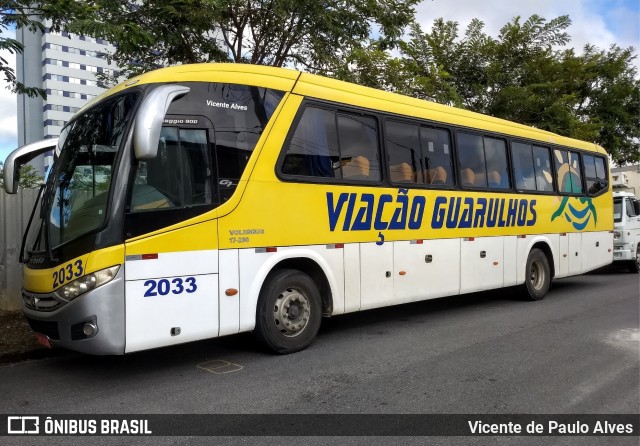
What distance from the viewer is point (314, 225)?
6.31 m

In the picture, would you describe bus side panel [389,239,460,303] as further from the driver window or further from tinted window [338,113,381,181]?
the driver window

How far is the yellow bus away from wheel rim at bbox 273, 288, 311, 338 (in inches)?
0.7

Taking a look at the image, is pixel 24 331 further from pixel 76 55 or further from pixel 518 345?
pixel 76 55

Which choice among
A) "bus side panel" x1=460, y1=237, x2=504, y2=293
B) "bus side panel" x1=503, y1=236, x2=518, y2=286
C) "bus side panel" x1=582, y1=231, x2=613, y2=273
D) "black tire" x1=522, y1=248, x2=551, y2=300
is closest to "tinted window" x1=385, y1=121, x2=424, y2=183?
"bus side panel" x1=460, y1=237, x2=504, y2=293

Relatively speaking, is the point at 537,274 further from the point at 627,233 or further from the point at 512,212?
the point at 627,233

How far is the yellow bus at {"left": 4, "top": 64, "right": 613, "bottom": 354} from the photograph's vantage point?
4.83m

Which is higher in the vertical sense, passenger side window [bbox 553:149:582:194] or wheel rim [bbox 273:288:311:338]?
passenger side window [bbox 553:149:582:194]

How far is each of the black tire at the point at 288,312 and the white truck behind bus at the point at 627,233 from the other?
12.6m

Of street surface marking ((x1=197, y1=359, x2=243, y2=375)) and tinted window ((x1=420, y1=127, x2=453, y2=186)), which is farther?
tinted window ((x1=420, y1=127, x2=453, y2=186))

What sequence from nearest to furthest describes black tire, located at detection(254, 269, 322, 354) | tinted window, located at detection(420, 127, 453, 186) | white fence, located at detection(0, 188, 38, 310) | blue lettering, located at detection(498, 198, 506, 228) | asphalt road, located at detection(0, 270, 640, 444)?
asphalt road, located at detection(0, 270, 640, 444), black tire, located at detection(254, 269, 322, 354), tinted window, located at detection(420, 127, 453, 186), white fence, located at detection(0, 188, 38, 310), blue lettering, located at detection(498, 198, 506, 228)

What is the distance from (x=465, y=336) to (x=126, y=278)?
4.47 metres

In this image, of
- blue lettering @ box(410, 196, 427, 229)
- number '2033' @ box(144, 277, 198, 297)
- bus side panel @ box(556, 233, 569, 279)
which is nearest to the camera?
number '2033' @ box(144, 277, 198, 297)

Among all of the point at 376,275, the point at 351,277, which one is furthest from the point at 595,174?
the point at 351,277

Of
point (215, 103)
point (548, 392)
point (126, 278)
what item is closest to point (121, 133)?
point (215, 103)
